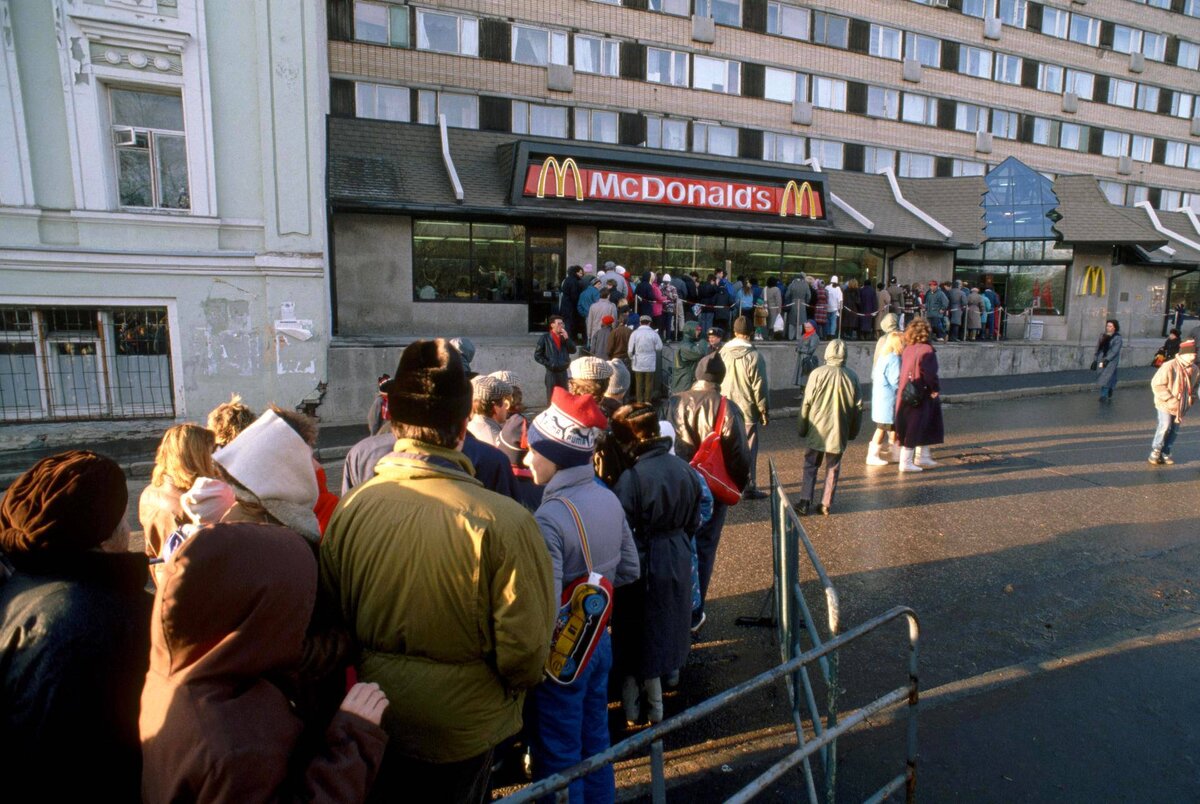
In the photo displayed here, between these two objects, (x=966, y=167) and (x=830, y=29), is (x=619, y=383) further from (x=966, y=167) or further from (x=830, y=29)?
(x=966, y=167)

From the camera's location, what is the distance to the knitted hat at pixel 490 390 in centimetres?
455

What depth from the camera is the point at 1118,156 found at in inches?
1416

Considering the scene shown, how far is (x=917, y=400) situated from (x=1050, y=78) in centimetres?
3323

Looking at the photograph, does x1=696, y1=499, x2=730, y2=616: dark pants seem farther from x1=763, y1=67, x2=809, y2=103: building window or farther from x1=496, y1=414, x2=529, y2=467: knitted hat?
x1=763, y1=67, x2=809, y2=103: building window

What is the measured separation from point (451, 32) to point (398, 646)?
77.0 feet

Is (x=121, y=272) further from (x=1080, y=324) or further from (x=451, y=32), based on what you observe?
(x=1080, y=324)

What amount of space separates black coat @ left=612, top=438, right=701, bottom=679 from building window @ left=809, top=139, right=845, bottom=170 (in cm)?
2695

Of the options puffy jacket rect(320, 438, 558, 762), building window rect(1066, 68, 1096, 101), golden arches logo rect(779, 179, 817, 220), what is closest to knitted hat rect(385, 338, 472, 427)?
puffy jacket rect(320, 438, 558, 762)

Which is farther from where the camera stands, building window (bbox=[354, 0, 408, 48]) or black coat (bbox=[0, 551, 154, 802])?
building window (bbox=[354, 0, 408, 48])

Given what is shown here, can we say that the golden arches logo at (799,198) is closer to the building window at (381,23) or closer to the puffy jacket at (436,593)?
the building window at (381,23)

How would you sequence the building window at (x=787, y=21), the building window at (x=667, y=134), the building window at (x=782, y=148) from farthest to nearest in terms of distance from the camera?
1. the building window at (x=782, y=148)
2. the building window at (x=787, y=21)
3. the building window at (x=667, y=134)

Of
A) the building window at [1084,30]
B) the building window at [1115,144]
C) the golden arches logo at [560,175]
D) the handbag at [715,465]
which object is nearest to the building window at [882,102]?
the building window at [1084,30]

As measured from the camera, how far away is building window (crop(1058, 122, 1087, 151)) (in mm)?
34075

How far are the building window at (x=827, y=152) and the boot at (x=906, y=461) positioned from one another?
21270 mm
